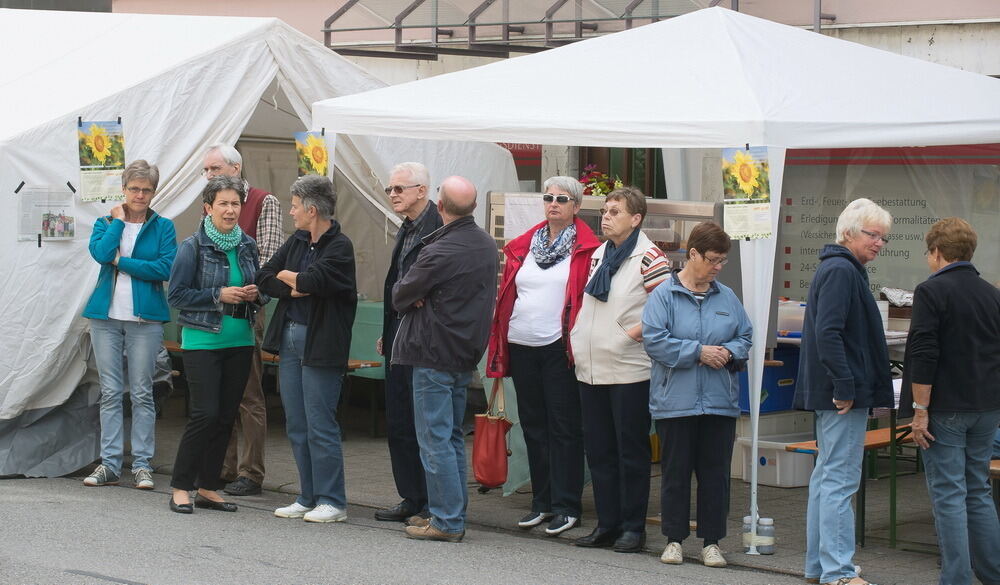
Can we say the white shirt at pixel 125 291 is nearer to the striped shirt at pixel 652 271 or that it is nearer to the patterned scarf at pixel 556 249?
the patterned scarf at pixel 556 249

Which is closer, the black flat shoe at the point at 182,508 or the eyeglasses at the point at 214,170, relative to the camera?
the black flat shoe at the point at 182,508

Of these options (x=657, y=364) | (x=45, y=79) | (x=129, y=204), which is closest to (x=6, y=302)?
(x=129, y=204)

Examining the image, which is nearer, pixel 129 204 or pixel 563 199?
pixel 563 199

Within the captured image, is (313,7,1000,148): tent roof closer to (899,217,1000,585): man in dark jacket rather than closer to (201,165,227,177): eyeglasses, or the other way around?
(201,165,227,177): eyeglasses

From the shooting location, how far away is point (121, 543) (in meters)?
6.81

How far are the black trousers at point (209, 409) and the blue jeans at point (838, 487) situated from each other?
307cm

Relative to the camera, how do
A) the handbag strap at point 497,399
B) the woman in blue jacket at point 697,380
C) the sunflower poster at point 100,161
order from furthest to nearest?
1. the sunflower poster at point 100,161
2. the handbag strap at point 497,399
3. the woman in blue jacket at point 697,380

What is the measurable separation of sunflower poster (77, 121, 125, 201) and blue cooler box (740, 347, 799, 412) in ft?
13.4

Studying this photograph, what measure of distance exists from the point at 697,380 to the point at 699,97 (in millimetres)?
1431

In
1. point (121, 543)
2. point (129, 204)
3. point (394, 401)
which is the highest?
point (129, 204)

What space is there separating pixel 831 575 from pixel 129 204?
4439 mm

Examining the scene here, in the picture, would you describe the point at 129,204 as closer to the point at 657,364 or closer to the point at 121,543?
the point at 121,543

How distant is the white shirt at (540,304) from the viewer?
23.7ft

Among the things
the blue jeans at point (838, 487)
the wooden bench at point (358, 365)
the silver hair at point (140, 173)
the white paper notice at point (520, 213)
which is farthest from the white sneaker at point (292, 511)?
the blue jeans at point (838, 487)
